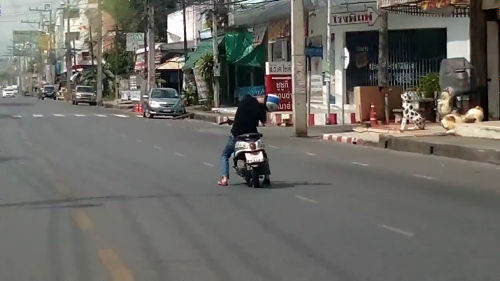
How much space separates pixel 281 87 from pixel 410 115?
10514 mm

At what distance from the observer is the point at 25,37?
6865 inches

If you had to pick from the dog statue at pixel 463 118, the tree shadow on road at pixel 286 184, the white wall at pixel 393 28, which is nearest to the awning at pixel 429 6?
the white wall at pixel 393 28

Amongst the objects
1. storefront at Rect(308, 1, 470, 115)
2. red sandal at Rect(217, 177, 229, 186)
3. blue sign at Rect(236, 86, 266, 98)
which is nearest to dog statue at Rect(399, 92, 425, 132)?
storefront at Rect(308, 1, 470, 115)

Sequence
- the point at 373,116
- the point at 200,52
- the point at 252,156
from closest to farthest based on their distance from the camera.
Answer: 1. the point at 252,156
2. the point at 373,116
3. the point at 200,52

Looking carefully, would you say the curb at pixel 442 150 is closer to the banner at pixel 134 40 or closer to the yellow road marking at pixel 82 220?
the yellow road marking at pixel 82 220

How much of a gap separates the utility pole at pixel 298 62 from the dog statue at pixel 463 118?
5.35m

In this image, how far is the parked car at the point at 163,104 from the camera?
152 ft

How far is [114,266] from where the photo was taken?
873 centimetres

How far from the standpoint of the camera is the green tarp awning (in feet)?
152

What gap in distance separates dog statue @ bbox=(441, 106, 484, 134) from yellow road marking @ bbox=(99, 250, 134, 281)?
1676 centimetres

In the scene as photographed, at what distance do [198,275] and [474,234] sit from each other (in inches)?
147

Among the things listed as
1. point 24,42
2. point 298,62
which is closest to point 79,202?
point 298,62

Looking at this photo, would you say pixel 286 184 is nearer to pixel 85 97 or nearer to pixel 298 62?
pixel 298 62

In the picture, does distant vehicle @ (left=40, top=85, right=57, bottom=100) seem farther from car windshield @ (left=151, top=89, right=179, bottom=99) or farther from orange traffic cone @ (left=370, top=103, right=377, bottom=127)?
orange traffic cone @ (left=370, top=103, right=377, bottom=127)
